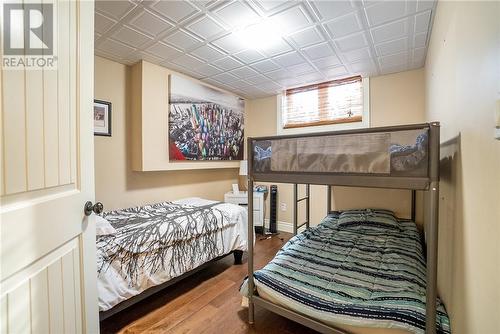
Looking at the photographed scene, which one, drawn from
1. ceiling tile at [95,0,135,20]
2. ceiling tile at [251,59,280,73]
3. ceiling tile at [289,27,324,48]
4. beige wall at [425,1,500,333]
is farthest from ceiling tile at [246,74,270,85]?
beige wall at [425,1,500,333]

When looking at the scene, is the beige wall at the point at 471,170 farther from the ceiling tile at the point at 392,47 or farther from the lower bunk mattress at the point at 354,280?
the ceiling tile at the point at 392,47

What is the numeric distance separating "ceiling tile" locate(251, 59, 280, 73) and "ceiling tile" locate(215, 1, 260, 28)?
0.72 meters

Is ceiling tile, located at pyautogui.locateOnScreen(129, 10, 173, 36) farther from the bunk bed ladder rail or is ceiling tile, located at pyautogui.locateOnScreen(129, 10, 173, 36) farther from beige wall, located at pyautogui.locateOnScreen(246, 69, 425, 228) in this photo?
beige wall, located at pyautogui.locateOnScreen(246, 69, 425, 228)

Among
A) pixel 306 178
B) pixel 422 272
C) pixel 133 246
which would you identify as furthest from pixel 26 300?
pixel 422 272

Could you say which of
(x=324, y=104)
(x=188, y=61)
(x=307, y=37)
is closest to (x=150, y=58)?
(x=188, y=61)

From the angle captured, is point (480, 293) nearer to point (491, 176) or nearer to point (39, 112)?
point (491, 176)

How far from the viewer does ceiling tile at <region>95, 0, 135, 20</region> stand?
5.37 feet

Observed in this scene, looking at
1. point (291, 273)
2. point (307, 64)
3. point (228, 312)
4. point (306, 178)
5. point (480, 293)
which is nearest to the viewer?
point (480, 293)

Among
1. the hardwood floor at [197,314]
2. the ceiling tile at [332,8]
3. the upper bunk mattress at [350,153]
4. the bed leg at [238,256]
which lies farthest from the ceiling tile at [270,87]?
the hardwood floor at [197,314]

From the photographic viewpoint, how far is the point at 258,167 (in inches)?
67.7

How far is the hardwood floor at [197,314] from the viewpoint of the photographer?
1.61 metres

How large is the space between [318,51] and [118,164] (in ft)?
8.24

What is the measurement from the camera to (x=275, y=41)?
7.14 feet

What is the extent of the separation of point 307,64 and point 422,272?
7.49 feet
